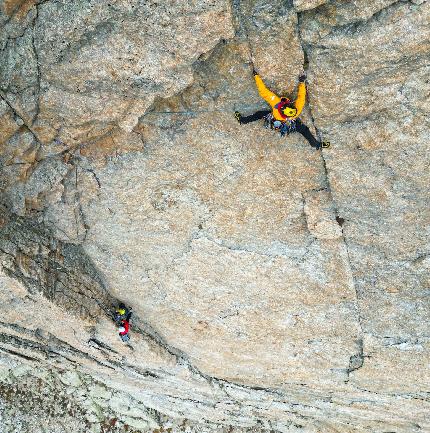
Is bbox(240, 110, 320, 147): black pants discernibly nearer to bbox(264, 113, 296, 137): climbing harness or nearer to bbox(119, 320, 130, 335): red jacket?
bbox(264, 113, 296, 137): climbing harness

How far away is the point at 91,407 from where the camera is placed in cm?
1980

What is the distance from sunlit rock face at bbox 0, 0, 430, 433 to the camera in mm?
6941

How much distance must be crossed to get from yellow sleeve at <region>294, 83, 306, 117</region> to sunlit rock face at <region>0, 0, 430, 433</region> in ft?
0.79

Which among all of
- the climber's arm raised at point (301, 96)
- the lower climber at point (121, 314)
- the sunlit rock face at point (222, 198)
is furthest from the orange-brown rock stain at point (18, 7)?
the lower climber at point (121, 314)

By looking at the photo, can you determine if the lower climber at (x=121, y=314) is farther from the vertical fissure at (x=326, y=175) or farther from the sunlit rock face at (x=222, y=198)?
the vertical fissure at (x=326, y=175)

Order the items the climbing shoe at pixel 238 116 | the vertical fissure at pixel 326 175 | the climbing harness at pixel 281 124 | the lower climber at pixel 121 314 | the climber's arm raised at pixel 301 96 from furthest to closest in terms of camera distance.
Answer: the lower climber at pixel 121 314, the climbing shoe at pixel 238 116, the climbing harness at pixel 281 124, the climber's arm raised at pixel 301 96, the vertical fissure at pixel 326 175

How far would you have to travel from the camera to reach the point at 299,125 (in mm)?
7848

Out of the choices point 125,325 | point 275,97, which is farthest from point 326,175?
point 125,325

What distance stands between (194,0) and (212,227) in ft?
15.6

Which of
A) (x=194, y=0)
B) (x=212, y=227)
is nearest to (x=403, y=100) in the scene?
(x=194, y=0)

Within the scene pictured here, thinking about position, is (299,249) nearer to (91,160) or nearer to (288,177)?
(288,177)

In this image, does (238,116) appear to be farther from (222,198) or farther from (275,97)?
(222,198)

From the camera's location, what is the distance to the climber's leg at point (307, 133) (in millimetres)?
7855

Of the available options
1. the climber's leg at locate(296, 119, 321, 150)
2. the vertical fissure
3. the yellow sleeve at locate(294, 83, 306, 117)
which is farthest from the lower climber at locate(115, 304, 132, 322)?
the yellow sleeve at locate(294, 83, 306, 117)
